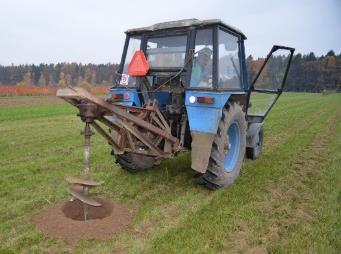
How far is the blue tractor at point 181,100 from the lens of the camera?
488cm

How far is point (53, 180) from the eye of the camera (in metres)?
5.73

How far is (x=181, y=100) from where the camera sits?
5.58 m

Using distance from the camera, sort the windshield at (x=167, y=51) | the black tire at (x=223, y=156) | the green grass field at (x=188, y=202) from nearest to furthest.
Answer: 1. the green grass field at (x=188, y=202)
2. the black tire at (x=223, y=156)
3. the windshield at (x=167, y=51)

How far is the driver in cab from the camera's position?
5281mm

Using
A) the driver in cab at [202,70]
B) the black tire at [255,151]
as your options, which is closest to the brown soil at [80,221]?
the driver in cab at [202,70]

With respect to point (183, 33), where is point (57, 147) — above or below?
below

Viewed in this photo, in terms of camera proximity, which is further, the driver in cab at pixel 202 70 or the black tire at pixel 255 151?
the black tire at pixel 255 151

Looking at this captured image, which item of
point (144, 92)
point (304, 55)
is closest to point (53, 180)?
point (144, 92)

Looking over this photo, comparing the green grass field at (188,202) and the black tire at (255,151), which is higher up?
the black tire at (255,151)

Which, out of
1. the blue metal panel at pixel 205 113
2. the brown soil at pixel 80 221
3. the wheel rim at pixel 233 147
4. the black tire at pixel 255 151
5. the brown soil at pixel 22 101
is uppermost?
the blue metal panel at pixel 205 113

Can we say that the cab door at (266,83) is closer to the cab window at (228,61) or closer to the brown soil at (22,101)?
the cab window at (228,61)

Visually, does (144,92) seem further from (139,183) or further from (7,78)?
(7,78)

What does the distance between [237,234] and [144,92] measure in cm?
275

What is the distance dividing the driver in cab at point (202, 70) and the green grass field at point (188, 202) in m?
1.56
